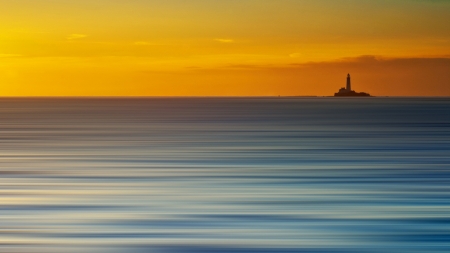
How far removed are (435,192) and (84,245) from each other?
9773mm

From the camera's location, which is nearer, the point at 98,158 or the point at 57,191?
the point at 57,191

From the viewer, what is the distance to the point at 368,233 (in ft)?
41.1

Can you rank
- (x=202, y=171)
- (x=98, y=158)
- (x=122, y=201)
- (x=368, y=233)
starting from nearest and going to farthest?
(x=368, y=233), (x=122, y=201), (x=202, y=171), (x=98, y=158)

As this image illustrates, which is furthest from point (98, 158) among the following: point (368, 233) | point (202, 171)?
point (368, 233)

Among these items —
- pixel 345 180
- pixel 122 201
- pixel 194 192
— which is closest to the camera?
pixel 122 201

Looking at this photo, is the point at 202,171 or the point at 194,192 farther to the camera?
the point at 202,171

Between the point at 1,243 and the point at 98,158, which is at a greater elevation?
the point at 98,158

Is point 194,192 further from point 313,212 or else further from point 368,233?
point 368,233

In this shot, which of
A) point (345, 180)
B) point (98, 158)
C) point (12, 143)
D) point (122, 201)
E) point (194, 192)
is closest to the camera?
point (122, 201)

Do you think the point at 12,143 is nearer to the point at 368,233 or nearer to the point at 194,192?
the point at 194,192

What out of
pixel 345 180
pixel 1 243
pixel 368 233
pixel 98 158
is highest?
pixel 98 158

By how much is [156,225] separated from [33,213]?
296cm

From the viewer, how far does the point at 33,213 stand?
14.2m

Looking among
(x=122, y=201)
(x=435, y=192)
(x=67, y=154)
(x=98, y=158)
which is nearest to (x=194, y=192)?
(x=122, y=201)
